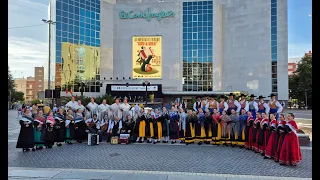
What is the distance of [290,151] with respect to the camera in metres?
9.17

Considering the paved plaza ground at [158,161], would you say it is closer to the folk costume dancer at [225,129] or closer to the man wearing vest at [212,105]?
the folk costume dancer at [225,129]

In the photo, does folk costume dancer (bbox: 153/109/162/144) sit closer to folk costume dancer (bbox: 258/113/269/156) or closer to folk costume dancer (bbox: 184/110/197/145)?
folk costume dancer (bbox: 184/110/197/145)

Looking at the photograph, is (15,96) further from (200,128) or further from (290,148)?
(290,148)

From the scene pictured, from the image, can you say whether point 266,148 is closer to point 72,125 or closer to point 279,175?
point 279,175

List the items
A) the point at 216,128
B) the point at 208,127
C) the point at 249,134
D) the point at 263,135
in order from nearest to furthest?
the point at 263,135, the point at 249,134, the point at 216,128, the point at 208,127

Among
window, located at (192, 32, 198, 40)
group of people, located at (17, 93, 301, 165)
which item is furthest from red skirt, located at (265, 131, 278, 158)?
window, located at (192, 32, 198, 40)

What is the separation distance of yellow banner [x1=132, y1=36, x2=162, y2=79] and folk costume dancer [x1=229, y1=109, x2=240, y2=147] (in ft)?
136

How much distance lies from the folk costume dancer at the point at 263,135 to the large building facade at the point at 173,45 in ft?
140

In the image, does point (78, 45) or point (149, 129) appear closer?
point (149, 129)

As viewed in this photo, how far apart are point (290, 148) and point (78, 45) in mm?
51647

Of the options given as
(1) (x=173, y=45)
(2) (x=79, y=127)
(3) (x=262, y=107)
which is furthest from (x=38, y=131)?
(1) (x=173, y=45)

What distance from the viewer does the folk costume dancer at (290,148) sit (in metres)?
9.12

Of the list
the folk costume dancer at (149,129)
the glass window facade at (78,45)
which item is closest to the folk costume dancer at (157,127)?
the folk costume dancer at (149,129)
